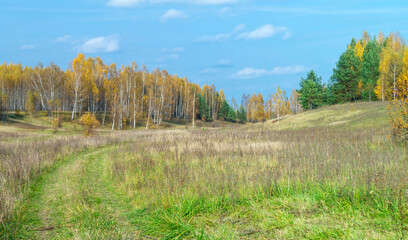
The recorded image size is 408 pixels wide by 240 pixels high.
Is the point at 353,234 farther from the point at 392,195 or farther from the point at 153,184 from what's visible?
the point at 153,184

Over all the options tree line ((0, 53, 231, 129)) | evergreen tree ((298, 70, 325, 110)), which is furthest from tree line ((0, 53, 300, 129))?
evergreen tree ((298, 70, 325, 110))

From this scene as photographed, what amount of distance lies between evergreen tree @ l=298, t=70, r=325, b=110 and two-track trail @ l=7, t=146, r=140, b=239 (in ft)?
195

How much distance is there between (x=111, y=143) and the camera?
2131 centimetres

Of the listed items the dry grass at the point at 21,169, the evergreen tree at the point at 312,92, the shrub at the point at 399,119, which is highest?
the evergreen tree at the point at 312,92

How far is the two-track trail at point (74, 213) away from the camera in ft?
15.7

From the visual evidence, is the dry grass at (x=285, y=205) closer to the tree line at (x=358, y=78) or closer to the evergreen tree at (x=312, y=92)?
the tree line at (x=358, y=78)

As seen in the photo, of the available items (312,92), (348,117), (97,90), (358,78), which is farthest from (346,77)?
(97,90)

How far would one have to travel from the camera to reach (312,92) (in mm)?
62125

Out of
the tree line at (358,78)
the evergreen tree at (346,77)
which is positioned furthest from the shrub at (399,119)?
the evergreen tree at (346,77)

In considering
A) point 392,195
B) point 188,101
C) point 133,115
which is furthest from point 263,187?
point 188,101

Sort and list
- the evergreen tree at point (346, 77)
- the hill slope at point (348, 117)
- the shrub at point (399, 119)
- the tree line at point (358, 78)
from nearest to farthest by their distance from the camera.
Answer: the shrub at point (399, 119) < the hill slope at point (348, 117) < the tree line at point (358, 78) < the evergreen tree at point (346, 77)

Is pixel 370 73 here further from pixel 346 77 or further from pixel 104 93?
pixel 104 93

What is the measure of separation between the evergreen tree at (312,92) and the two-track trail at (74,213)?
59.3m

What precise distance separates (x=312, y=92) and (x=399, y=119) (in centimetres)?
5214
